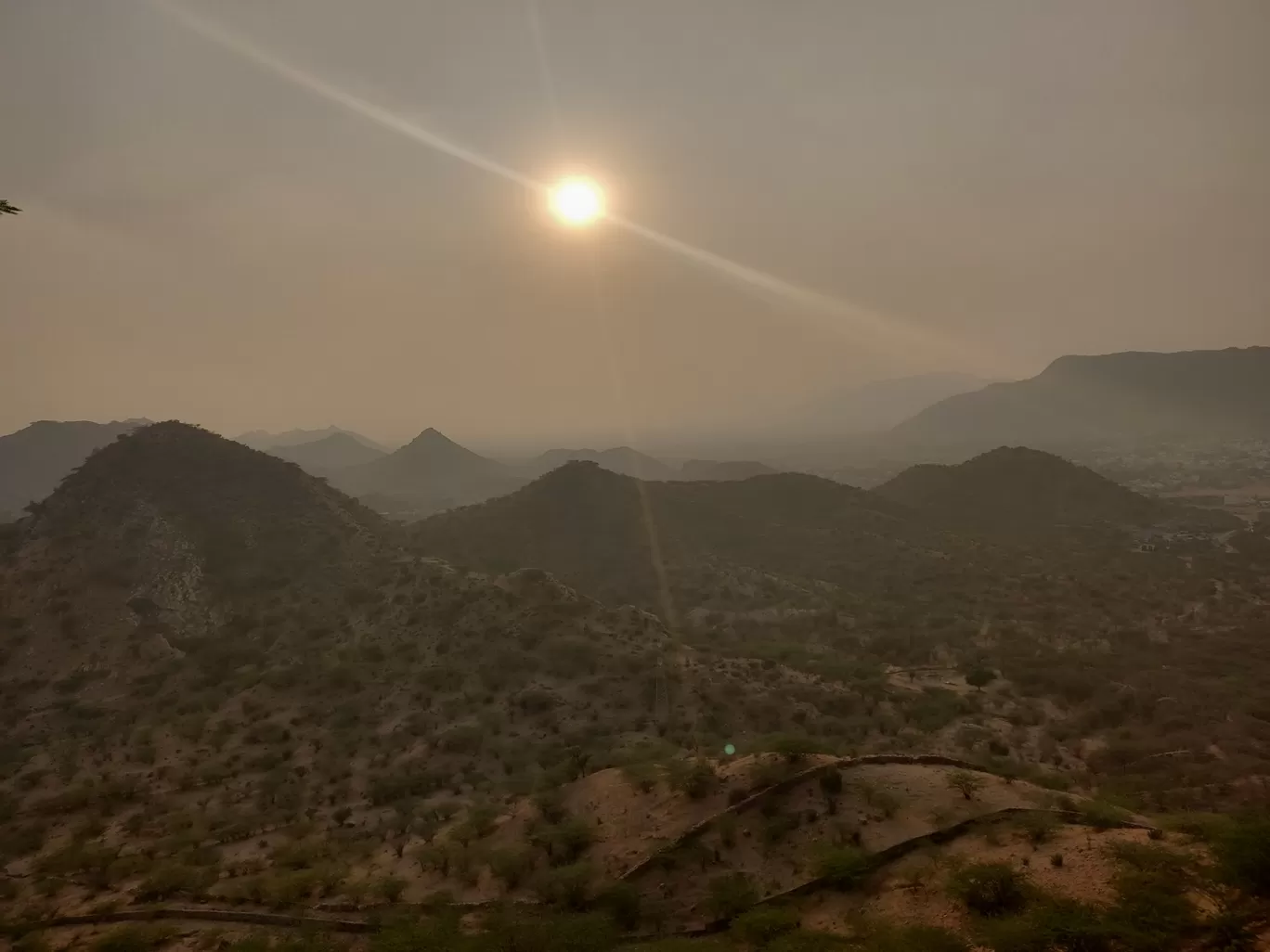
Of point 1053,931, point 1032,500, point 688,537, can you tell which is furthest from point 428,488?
point 1053,931

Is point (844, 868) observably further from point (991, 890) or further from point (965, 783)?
point (965, 783)

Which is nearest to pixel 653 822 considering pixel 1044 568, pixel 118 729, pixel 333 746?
pixel 333 746

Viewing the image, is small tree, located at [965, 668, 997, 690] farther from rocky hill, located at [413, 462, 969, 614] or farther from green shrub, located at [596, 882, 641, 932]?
green shrub, located at [596, 882, 641, 932]

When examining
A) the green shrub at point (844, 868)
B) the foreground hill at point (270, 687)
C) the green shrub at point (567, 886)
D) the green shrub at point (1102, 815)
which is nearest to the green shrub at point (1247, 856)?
the green shrub at point (1102, 815)

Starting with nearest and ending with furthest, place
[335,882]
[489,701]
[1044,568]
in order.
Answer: [335,882] < [489,701] < [1044,568]

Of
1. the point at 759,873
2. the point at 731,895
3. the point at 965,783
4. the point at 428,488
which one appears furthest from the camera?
the point at 428,488

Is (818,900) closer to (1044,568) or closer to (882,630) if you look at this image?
(882,630)
